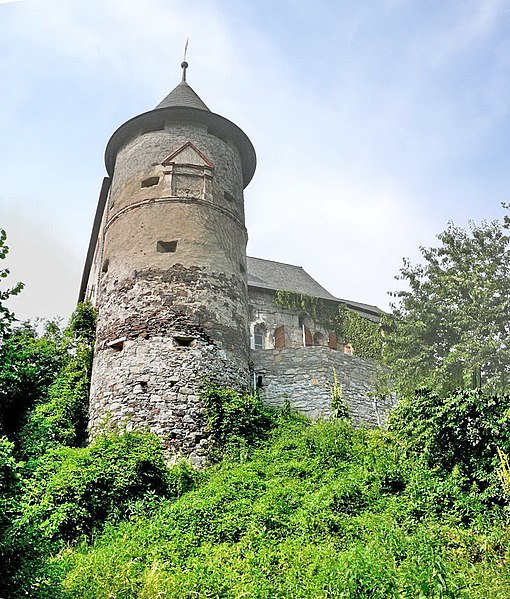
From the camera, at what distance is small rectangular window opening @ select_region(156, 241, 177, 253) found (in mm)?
16094

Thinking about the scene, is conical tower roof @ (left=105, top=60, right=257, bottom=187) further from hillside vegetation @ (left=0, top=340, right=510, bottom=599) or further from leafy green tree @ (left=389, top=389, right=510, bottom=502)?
leafy green tree @ (left=389, top=389, right=510, bottom=502)

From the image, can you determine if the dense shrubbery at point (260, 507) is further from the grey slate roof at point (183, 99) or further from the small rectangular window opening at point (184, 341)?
the grey slate roof at point (183, 99)

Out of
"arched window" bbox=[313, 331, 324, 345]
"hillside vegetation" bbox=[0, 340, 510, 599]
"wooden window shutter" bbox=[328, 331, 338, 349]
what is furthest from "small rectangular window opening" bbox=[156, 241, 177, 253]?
"wooden window shutter" bbox=[328, 331, 338, 349]

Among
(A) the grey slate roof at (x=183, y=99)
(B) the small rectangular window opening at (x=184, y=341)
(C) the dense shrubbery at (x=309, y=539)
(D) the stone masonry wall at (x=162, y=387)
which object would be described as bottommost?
(C) the dense shrubbery at (x=309, y=539)

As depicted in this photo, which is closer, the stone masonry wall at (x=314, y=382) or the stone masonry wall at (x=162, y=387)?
the stone masonry wall at (x=162, y=387)

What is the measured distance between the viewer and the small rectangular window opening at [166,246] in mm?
16094

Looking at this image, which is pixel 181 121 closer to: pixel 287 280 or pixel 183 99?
pixel 183 99

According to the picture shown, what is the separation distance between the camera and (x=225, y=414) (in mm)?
14078

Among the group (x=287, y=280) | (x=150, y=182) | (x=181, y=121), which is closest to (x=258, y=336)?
(x=287, y=280)

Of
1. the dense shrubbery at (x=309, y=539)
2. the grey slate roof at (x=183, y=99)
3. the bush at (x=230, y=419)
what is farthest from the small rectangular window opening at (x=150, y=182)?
the dense shrubbery at (x=309, y=539)

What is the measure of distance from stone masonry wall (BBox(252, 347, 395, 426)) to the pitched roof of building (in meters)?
7.26

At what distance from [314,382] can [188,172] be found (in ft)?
22.7

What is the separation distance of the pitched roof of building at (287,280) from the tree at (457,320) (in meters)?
9.21

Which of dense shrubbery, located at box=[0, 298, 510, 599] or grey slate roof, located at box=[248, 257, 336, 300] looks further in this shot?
grey slate roof, located at box=[248, 257, 336, 300]
